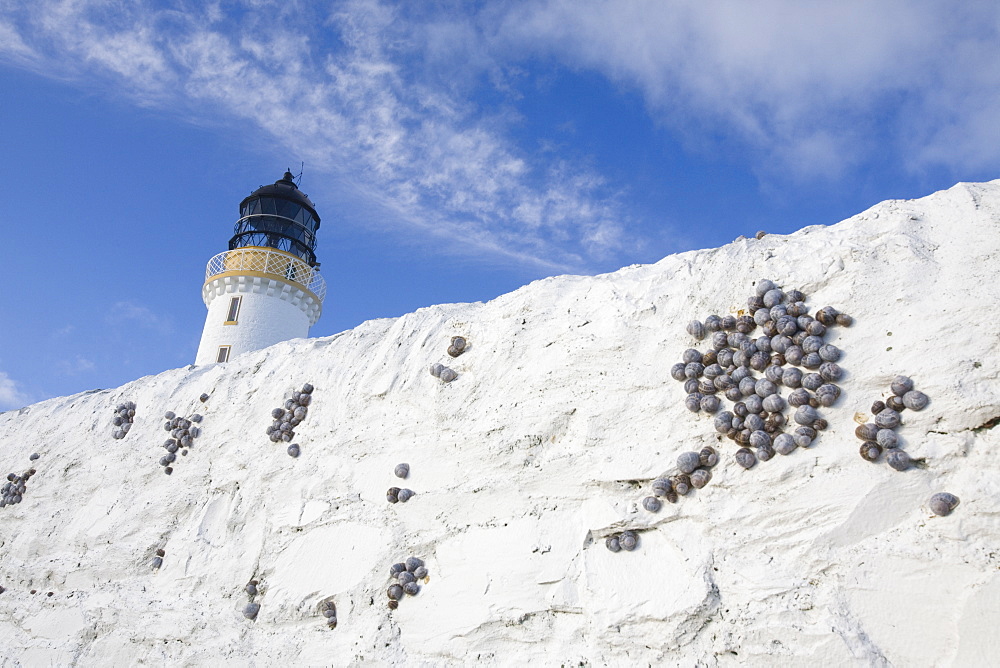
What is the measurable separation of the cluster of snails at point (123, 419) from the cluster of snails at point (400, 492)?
5.09 metres

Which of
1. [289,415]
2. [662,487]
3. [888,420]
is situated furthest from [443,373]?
[888,420]

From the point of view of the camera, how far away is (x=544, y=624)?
470 centimetres

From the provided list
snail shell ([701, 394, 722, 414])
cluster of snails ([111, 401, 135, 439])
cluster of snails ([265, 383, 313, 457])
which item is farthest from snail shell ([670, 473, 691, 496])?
cluster of snails ([111, 401, 135, 439])

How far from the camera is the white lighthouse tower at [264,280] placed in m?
20.8

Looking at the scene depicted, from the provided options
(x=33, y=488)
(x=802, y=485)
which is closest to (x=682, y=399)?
(x=802, y=485)

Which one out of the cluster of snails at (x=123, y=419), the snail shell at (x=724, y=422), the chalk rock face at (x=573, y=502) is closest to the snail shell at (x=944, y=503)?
the chalk rock face at (x=573, y=502)

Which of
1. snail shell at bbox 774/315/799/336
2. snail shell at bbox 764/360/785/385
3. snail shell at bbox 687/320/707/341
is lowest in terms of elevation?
snail shell at bbox 764/360/785/385

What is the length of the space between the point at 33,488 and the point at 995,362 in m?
11.4

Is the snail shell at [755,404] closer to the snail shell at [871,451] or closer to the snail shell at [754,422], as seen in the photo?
the snail shell at [754,422]

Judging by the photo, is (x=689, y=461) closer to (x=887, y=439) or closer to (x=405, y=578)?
(x=887, y=439)

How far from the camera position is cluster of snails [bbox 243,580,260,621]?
19.9ft

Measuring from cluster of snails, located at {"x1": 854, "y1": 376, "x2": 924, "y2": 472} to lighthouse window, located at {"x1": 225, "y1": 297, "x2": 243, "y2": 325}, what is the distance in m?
20.1

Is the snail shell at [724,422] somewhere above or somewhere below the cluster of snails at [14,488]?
below

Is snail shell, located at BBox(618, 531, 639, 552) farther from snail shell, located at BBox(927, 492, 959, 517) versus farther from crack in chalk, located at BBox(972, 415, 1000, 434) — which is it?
crack in chalk, located at BBox(972, 415, 1000, 434)
